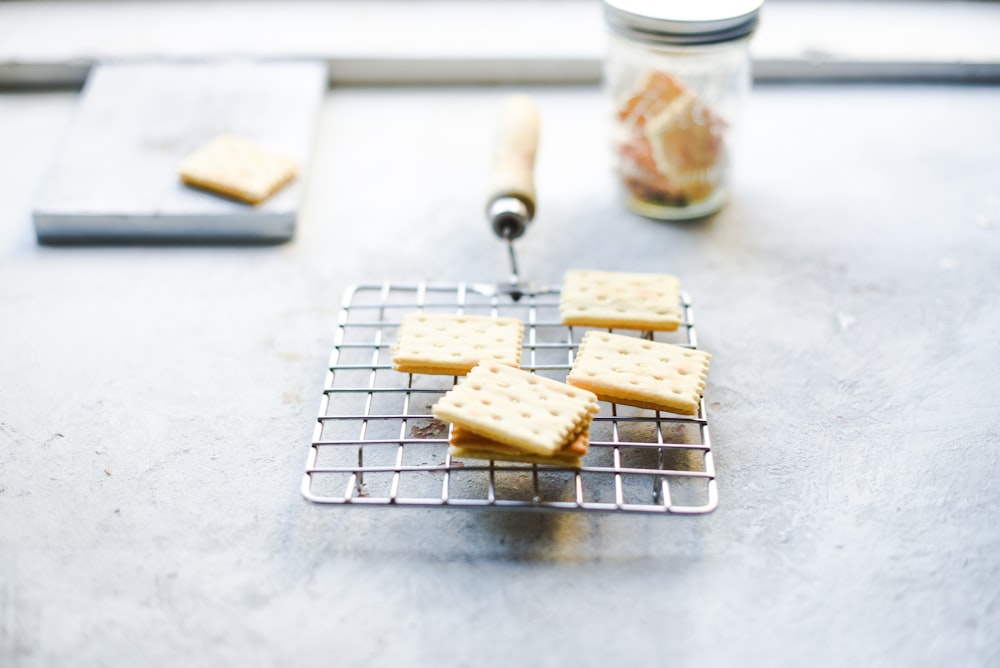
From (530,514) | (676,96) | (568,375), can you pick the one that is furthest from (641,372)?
(676,96)

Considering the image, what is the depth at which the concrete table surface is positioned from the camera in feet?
2.84

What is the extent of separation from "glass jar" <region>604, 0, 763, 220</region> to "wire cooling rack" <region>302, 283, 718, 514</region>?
0.86 ft

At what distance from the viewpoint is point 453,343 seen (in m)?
1.07

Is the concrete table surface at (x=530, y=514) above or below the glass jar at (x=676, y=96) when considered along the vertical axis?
below

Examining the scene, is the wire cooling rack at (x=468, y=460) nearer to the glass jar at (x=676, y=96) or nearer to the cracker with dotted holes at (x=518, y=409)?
the cracker with dotted holes at (x=518, y=409)

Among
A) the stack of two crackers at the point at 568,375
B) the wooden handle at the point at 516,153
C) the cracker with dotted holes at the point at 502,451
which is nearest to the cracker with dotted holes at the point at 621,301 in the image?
the stack of two crackers at the point at 568,375

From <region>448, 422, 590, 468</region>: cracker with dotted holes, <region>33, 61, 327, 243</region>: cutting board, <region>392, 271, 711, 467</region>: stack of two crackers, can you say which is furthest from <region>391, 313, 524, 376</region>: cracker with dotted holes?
<region>33, 61, 327, 243</region>: cutting board

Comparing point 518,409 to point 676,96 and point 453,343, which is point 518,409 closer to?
point 453,343

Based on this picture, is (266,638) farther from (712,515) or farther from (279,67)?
(279,67)

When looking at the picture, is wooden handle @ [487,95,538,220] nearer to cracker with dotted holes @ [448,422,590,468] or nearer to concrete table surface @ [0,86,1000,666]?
concrete table surface @ [0,86,1000,666]

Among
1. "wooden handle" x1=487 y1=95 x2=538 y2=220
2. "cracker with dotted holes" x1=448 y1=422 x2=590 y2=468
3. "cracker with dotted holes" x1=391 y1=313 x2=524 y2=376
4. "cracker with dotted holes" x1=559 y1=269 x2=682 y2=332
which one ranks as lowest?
"cracker with dotted holes" x1=448 y1=422 x2=590 y2=468

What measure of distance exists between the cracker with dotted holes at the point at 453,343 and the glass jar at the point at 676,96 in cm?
41

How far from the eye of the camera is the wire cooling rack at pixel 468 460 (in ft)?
3.03

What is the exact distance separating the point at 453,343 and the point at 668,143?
474 mm
